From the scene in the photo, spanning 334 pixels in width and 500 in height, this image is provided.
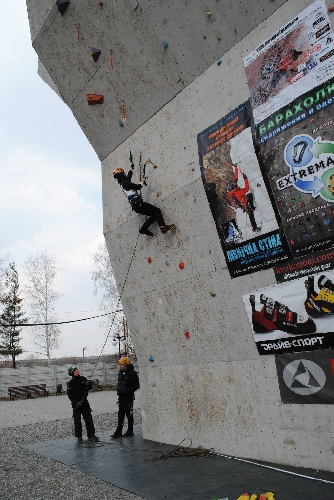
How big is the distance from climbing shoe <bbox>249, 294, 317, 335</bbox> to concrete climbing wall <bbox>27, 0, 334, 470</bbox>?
212mm

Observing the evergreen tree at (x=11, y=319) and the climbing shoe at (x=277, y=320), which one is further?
the evergreen tree at (x=11, y=319)

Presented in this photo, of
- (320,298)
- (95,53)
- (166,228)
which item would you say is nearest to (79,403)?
(166,228)

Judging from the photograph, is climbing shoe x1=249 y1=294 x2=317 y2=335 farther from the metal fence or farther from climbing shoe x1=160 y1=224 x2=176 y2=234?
the metal fence

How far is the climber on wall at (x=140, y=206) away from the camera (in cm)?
678

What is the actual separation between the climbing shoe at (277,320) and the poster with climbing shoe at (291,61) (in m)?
2.41

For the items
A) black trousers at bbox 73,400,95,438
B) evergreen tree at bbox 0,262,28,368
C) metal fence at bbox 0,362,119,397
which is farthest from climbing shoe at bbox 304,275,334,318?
evergreen tree at bbox 0,262,28,368

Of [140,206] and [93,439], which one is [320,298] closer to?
[140,206]

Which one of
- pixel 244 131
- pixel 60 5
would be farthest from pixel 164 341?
pixel 60 5

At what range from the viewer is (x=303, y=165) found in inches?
196

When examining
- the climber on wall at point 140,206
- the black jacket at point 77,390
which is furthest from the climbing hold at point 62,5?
the black jacket at point 77,390

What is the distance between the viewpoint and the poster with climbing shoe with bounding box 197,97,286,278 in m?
5.44

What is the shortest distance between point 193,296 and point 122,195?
8.47 ft

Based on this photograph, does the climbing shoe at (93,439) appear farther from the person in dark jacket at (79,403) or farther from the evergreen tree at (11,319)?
the evergreen tree at (11,319)

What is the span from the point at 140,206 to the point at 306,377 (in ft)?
11.6
